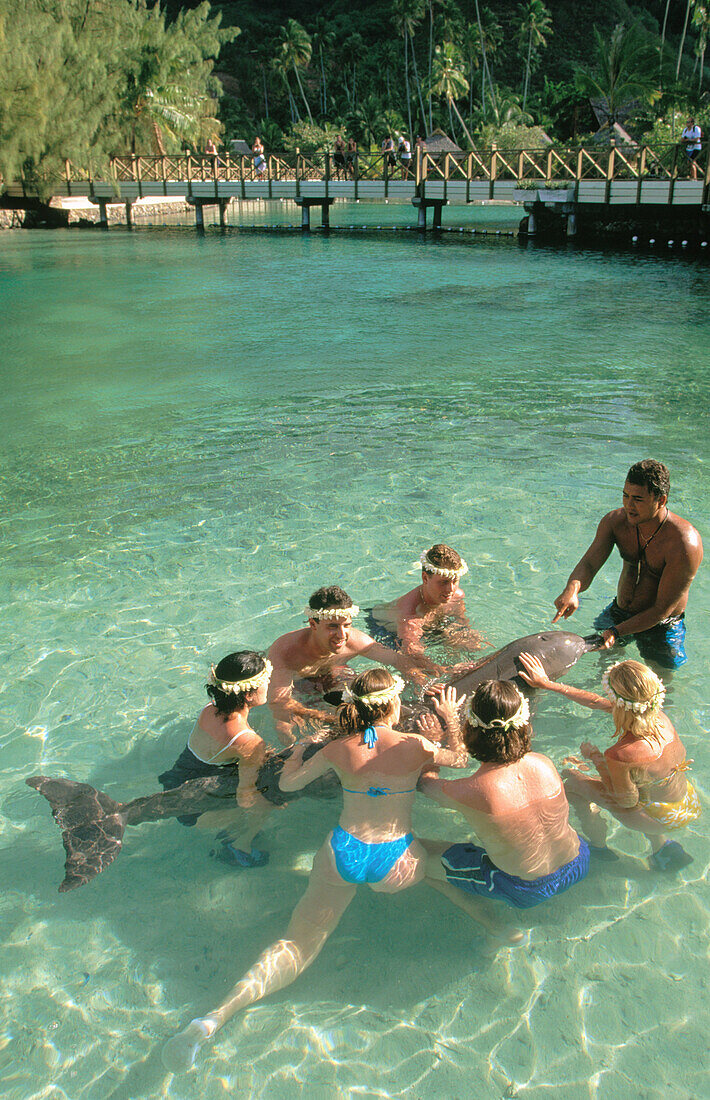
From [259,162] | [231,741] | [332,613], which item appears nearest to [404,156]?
[259,162]

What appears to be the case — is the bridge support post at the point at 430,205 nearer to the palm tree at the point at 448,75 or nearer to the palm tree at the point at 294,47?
the palm tree at the point at 448,75

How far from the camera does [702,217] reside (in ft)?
97.0

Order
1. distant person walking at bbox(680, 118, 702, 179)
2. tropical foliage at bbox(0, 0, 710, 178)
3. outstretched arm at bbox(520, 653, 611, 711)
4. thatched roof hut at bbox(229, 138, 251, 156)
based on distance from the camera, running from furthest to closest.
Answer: thatched roof hut at bbox(229, 138, 251, 156)
tropical foliage at bbox(0, 0, 710, 178)
distant person walking at bbox(680, 118, 702, 179)
outstretched arm at bbox(520, 653, 611, 711)

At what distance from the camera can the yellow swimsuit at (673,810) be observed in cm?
423

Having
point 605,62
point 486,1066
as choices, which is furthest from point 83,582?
point 605,62

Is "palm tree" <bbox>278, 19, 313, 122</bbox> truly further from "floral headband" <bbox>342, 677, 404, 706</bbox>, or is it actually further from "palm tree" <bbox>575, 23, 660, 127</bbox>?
"floral headband" <bbox>342, 677, 404, 706</bbox>

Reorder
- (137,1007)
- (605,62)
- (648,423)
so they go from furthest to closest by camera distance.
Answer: (605,62), (648,423), (137,1007)

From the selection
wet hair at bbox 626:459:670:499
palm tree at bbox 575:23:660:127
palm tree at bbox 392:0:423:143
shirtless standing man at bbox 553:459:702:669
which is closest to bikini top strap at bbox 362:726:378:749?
shirtless standing man at bbox 553:459:702:669

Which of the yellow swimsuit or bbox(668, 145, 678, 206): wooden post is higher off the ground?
bbox(668, 145, 678, 206): wooden post

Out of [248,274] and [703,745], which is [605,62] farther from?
[703,745]

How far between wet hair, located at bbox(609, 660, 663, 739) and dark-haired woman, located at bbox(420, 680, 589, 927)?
52 centimetres

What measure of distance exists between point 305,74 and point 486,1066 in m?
123

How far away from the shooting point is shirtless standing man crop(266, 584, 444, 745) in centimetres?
492

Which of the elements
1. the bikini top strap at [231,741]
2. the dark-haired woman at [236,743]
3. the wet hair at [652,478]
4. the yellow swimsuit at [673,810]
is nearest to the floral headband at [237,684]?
the dark-haired woman at [236,743]
